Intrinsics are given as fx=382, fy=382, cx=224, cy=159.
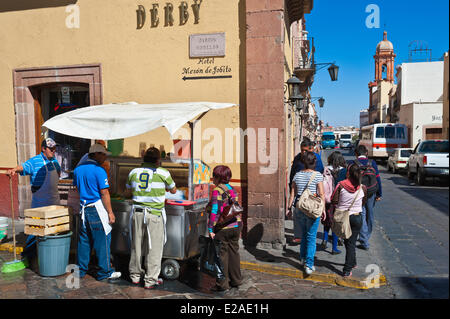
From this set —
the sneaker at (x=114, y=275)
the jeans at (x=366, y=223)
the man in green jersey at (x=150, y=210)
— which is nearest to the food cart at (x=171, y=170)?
the man in green jersey at (x=150, y=210)

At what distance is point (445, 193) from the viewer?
6.31 ft

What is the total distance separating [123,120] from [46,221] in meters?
1.76

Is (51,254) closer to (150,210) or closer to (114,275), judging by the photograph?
(114,275)

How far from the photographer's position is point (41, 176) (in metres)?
5.86

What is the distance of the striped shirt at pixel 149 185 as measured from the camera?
4992 mm

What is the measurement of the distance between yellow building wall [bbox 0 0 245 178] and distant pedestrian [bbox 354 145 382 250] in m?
2.18

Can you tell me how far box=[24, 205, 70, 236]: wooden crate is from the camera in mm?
5312

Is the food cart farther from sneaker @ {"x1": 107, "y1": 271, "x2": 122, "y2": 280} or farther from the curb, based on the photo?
the curb

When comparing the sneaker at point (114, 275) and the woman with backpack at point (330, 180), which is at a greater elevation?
the woman with backpack at point (330, 180)

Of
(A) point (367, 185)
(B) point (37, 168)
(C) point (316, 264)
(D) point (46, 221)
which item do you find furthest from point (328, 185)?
(B) point (37, 168)

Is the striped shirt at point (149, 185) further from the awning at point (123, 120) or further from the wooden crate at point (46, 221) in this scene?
the wooden crate at point (46, 221)

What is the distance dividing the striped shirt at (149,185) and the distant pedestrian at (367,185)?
3313 mm
